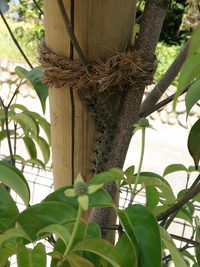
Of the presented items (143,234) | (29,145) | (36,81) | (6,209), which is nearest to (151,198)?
(143,234)

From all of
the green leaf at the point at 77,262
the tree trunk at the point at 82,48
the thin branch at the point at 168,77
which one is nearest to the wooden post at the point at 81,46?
the tree trunk at the point at 82,48

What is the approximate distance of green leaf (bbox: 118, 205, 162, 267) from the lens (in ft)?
0.89

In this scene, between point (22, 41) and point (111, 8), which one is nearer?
point (111, 8)

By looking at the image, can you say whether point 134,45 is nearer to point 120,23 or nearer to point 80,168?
point 120,23

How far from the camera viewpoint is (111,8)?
0.36m

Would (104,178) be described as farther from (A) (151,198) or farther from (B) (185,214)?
(B) (185,214)

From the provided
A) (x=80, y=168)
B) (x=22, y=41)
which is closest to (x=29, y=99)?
(x=22, y=41)

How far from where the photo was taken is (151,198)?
1.18 ft

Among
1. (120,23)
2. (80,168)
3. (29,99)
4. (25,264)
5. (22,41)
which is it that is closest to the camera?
(25,264)

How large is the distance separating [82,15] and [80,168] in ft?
0.87

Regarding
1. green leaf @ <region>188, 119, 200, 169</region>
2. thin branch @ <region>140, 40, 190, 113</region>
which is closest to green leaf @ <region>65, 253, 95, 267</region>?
green leaf @ <region>188, 119, 200, 169</region>

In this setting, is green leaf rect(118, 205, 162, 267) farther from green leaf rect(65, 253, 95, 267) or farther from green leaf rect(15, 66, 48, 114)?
green leaf rect(15, 66, 48, 114)

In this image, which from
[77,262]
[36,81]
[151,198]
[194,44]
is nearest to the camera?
[194,44]

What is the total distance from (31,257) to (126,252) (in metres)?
0.10
